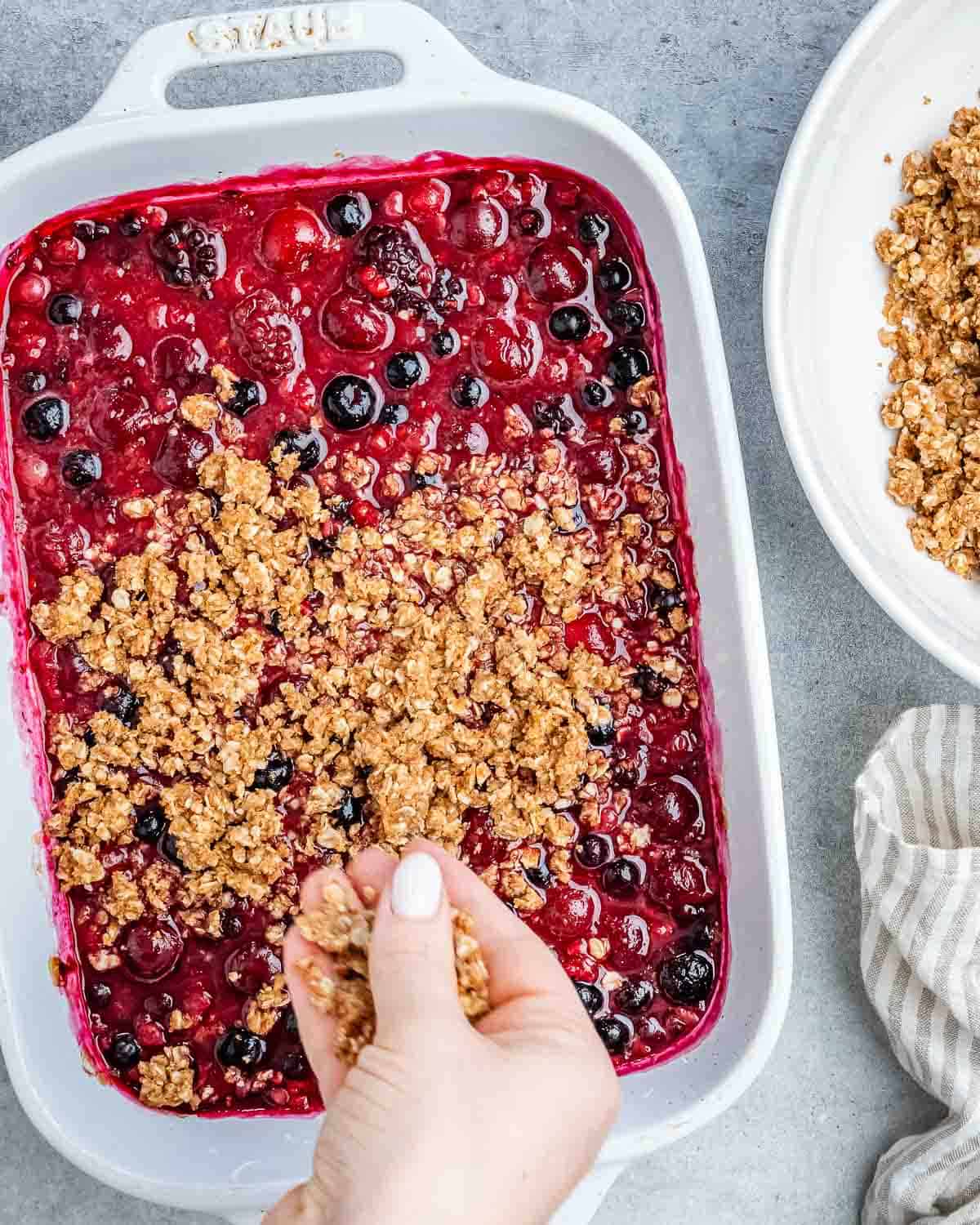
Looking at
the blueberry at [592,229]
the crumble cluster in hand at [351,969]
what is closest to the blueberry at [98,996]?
the crumble cluster in hand at [351,969]

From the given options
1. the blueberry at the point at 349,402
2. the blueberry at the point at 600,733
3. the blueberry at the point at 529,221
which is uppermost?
the blueberry at the point at 529,221

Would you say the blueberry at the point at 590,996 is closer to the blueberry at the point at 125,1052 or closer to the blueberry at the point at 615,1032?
the blueberry at the point at 615,1032

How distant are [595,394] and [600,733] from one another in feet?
1.41

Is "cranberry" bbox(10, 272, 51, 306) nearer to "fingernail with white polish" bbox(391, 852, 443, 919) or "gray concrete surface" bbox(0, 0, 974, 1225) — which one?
"gray concrete surface" bbox(0, 0, 974, 1225)

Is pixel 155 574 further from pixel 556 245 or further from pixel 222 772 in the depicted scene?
pixel 556 245

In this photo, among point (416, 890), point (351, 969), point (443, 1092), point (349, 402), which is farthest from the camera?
point (349, 402)

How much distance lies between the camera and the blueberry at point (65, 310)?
5.25 ft

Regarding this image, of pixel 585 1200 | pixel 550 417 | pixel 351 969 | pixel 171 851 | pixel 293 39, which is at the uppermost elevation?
pixel 293 39

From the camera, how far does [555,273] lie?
5.25ft

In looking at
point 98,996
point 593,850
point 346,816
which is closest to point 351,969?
point 346,816

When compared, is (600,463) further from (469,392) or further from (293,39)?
(293,39)

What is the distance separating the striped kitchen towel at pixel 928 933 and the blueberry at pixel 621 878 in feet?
1.06

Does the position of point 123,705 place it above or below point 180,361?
below

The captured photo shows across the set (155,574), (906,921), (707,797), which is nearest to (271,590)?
(155,574)
